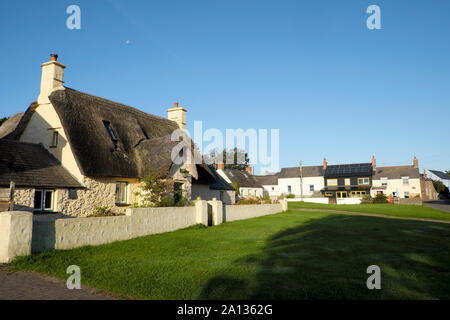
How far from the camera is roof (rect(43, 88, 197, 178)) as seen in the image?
1572 cm

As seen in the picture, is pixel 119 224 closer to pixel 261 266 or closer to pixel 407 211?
pixel 261 266

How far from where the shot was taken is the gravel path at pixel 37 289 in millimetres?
5972

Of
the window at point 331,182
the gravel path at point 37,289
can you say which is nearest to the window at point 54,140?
the gravel path at point 37,289

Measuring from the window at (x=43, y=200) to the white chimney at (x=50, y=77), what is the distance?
5718 mm

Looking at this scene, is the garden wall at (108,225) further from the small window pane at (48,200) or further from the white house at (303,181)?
the white house at (303,181)

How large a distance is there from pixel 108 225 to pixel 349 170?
5444 centimetres

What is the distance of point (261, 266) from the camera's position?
7879mm

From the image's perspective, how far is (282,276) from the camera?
22.7 feet

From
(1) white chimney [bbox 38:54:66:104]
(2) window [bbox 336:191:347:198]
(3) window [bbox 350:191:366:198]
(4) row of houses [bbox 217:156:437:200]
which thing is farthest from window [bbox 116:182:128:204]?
(3) window [bbox 350:191:366:198]

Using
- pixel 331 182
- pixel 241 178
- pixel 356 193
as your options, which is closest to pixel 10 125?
pixel 241 178

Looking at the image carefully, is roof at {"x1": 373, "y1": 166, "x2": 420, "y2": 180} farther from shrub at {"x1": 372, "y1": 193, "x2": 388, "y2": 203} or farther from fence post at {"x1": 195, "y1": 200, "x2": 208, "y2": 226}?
fence post at {"x1": 195, "y1": 200, "x2": 208, "y2": 226}

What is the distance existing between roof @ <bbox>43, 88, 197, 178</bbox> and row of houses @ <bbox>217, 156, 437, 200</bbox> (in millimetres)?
32642

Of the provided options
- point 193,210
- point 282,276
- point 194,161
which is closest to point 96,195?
point 193,210
